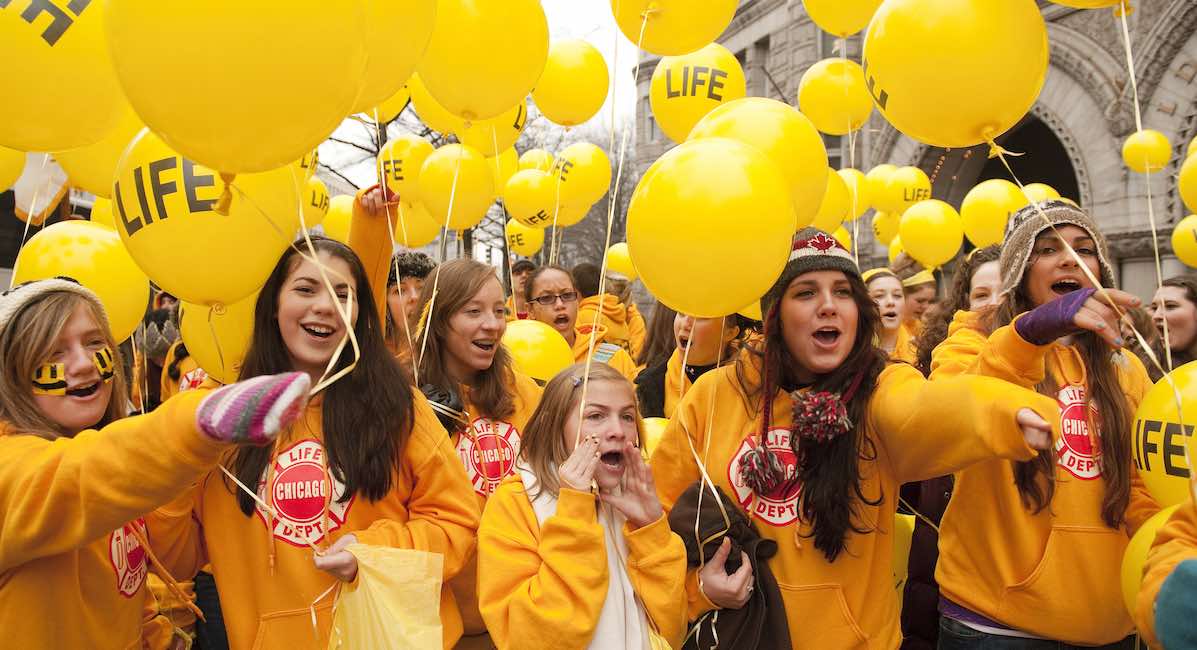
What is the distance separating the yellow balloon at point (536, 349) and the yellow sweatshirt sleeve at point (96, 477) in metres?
2.25

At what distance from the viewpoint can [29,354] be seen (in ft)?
6.49

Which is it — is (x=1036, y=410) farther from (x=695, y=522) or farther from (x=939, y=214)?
(x=939, y=214)

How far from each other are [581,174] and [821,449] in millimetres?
4321

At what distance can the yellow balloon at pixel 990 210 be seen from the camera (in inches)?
231

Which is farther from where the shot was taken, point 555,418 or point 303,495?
point 555,418

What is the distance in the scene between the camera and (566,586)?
6.52 ft

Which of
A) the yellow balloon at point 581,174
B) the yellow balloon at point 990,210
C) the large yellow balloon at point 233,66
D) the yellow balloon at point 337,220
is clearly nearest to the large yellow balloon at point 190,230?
the large yellow balloon at point 233,66

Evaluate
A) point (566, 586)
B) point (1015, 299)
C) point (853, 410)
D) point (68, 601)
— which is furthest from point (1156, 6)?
point (68, 601)

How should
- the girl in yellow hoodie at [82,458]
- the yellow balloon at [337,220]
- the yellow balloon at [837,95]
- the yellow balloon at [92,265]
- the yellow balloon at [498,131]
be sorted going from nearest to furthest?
the girl in yellow hoodie at [82,458] < the yellow balloon at [92,265] < the yellow balloon at [837,95] < the yellow balloon at [498,131] < the yellow balloon at [337,220]

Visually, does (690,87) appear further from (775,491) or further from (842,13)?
(775,491)

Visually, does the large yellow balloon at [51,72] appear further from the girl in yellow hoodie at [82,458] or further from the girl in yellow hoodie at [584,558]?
the girl in yellow hoodie at [584,558]

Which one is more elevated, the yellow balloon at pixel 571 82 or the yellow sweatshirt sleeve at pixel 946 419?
the yellow balloon at pixel 571 82

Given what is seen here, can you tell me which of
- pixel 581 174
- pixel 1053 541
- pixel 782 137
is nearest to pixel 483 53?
pixel 782 137

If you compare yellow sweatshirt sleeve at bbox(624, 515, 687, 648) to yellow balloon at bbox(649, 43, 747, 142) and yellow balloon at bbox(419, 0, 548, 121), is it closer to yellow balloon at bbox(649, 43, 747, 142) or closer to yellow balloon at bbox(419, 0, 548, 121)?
yellow balloon at bbox(419, 0, 548, 121)
